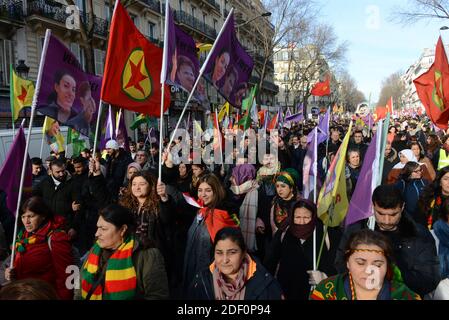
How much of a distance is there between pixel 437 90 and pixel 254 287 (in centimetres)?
536

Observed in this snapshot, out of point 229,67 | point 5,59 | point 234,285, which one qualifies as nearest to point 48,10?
point 5,59

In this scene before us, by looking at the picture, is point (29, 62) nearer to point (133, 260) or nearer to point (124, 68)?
point (124, 68)

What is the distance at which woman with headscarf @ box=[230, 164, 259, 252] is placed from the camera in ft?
14.5

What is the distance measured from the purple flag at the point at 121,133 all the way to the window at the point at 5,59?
38.5ft

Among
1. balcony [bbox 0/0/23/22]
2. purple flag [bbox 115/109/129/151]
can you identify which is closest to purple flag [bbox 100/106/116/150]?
purple flag [bbox 115/109/129/151]

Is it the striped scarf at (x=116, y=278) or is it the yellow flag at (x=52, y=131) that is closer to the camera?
the striped scarf at (x=116, y=278)

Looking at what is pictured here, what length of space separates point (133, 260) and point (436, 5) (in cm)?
2360

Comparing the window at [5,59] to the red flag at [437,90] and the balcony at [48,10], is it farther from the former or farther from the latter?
the red flag at [437,90]

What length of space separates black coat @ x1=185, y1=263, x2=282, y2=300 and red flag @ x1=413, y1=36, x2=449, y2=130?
189 inches

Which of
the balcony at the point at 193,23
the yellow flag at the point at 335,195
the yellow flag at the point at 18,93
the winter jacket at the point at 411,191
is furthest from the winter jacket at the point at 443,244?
the balcony at the point at 193,23

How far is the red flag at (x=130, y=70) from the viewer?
13.9 feet

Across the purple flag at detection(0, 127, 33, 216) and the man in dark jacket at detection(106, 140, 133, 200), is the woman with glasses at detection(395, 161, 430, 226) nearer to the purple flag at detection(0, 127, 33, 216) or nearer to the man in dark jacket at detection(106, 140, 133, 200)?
the purple flag at detection(0, 127, 33, 216)

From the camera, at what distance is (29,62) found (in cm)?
1959
